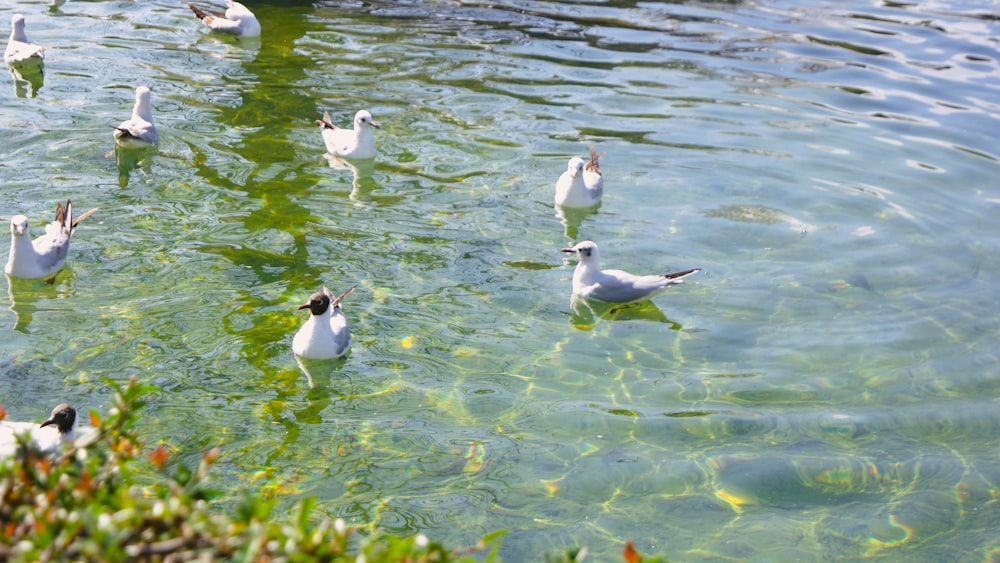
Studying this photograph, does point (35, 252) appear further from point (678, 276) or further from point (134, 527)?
point (134, 527)

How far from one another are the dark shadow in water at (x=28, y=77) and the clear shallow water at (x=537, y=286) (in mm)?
109

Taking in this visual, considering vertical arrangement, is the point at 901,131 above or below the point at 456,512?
above

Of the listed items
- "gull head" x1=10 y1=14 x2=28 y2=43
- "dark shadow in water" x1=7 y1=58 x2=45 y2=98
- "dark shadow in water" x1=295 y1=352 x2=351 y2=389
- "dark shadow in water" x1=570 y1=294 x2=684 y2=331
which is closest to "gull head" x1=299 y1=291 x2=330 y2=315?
"dark shadow in water" x1=295 y1=352 x2=351 y2=389

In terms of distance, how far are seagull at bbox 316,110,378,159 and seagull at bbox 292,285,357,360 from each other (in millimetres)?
4257

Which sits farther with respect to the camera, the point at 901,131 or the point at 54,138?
the point at 901,131

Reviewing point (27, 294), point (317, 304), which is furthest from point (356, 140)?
point (317, 304)

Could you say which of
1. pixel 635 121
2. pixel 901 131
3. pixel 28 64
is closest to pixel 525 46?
pixel 635 121

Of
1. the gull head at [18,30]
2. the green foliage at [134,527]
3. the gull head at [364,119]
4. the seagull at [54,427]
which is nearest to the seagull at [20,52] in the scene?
the gull head at [18,30]

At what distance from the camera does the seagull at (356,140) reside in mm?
12086

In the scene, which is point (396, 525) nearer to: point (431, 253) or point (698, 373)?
point (698, 373)

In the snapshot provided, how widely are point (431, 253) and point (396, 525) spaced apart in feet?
13.4

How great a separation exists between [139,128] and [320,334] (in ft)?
16.7

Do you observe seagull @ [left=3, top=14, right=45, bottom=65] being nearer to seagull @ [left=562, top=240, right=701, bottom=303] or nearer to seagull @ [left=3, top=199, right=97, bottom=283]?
seagull @ [left=3, top=199, right=97, bottom=283]

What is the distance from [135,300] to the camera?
885 centimetres
